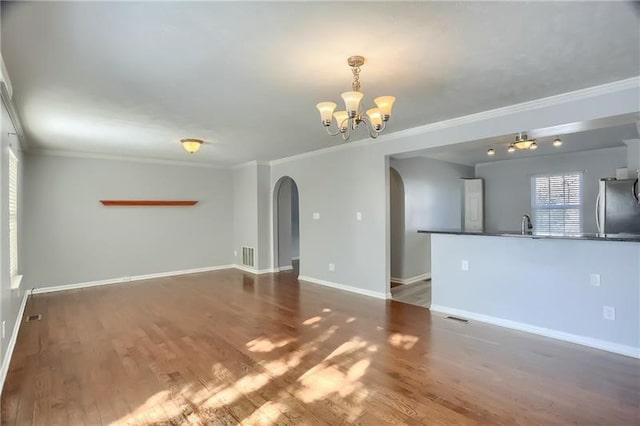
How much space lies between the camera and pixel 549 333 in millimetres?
3475

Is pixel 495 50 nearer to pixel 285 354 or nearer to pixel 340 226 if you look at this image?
pixel 285 354

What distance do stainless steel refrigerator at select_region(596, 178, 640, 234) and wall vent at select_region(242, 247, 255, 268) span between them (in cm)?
621

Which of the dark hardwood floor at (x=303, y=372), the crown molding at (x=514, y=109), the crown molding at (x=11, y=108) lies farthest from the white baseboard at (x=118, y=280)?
the crown molding at (x=514, y=109)

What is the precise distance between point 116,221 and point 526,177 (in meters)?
8.29

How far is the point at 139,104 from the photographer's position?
10.9 feet

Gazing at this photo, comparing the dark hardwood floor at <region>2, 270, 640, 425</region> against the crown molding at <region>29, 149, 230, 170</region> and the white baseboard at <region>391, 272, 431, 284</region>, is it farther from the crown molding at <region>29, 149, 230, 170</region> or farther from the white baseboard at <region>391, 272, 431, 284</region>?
the crown molding at <region>29, 149, 230, 170</region>

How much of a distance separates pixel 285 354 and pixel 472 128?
316cm

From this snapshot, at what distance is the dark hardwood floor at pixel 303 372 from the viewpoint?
219 centimetres

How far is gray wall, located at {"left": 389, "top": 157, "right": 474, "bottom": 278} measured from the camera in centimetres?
610

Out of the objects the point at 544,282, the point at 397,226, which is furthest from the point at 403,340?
the point at 397,226

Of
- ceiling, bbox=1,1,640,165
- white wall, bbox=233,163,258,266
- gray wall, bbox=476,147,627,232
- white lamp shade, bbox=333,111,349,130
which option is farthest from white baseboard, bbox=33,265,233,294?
gray wall, bbox=476,147,627,232

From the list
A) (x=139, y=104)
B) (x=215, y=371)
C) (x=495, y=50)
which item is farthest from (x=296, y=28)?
(x=215, y=371)

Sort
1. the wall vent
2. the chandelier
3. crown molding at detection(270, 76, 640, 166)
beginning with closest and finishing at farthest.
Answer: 1. the chandelier
2. crown molding at detection(270, 76, 640, 166)
3. the wall vent

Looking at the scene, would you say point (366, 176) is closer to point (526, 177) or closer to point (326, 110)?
point (326, 110)
